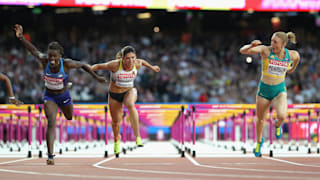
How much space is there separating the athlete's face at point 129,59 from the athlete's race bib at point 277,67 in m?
2.02

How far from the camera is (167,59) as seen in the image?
30.0 m

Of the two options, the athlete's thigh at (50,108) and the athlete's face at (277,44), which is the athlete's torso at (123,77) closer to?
the athlete's thigh at (50,108)

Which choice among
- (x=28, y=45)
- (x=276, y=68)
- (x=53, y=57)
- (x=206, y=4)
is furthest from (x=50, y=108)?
(x=206, y=4)

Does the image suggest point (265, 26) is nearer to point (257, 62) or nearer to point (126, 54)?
point (257, 62)

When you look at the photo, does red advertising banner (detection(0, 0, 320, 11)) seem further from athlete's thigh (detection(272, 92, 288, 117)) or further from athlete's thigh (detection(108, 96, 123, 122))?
athlete's thigh (detection(272, 92, 288, 117))

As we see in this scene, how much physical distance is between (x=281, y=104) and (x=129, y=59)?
233cm

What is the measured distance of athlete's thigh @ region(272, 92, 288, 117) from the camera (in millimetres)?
7887

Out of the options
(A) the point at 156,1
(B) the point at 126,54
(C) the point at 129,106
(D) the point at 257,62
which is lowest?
(C) the point at 129,106

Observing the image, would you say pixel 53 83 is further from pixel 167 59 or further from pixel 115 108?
pixel 167 59

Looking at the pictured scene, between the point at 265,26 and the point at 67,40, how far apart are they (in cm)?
1195

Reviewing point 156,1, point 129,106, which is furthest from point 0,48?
point 129,106

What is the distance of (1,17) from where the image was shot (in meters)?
32.7

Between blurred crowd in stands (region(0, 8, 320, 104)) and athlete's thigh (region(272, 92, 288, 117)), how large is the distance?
15570mm

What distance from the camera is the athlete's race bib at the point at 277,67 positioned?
7.90m
